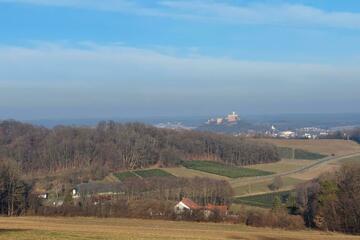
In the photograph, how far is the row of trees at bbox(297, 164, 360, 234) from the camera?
45219 mm

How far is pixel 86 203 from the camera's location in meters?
53.7

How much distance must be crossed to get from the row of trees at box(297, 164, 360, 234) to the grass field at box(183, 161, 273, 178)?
117 ft

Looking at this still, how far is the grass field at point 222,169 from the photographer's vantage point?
90062 millimetres

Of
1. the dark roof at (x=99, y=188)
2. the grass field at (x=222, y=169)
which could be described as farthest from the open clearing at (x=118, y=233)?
the grass field at (x=222, y=169)

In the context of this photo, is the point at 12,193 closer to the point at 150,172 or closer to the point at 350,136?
the point at 150,172

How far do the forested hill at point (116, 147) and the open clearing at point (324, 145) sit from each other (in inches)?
480

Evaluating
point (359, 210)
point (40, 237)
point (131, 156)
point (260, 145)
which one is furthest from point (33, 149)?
point (40, 237)

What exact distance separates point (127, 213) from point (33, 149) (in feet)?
191

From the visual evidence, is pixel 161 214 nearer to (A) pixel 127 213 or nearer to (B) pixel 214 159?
(A) pixel 127 213

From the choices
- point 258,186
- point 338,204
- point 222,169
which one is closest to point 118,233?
point 338,204

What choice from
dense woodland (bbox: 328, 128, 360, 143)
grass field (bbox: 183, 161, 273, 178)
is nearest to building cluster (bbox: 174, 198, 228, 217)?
grass field (bbox: 183, 161, 273, 178)

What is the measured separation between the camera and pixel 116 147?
10512cm

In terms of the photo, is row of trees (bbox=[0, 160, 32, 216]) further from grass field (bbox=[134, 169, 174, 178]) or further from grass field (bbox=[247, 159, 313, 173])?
grass field (bbox=[247, 159, 313, 173])

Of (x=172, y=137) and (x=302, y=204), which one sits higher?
(x=172, y=137)
